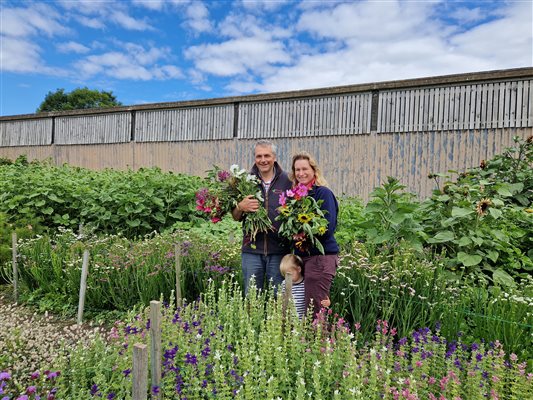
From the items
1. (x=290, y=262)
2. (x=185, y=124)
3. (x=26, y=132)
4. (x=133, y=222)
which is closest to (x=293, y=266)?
(x=290, y=262)

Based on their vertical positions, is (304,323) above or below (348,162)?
below

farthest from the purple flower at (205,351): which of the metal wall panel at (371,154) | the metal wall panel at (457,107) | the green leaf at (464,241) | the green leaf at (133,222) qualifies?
the metal wall panel at (457,107)

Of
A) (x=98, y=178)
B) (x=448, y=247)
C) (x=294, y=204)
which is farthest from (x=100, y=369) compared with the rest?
(x=98, y=178)

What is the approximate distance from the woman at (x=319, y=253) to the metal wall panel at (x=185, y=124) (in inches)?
346

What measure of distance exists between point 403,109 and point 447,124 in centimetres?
98

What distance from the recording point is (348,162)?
31.5 ft

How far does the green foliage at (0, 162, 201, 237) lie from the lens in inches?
260

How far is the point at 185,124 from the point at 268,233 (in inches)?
393

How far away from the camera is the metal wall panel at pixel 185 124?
11711mm

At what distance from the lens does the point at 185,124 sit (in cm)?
1248

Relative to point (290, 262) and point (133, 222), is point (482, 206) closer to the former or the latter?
point (290, 262)

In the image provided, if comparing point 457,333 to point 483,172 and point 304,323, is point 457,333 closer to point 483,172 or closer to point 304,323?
point 304,323

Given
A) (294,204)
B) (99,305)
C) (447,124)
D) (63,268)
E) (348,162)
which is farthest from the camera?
(348,162)

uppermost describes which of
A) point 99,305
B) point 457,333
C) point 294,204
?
point 294,204
